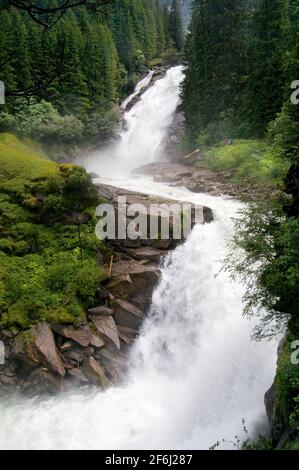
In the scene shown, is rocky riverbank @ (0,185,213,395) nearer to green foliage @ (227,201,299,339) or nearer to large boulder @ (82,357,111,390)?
large boulder @ (82,357,111,390)

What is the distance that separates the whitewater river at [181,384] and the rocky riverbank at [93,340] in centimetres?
37

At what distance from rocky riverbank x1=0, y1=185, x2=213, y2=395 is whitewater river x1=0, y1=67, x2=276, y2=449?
1.21 ft

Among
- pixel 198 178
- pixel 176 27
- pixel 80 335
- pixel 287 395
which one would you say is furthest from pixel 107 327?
pixel 176 27

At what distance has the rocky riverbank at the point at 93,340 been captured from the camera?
11.7 meters

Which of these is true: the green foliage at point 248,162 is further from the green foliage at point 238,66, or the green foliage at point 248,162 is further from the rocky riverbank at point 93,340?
the rocky riverbank at point 93,340

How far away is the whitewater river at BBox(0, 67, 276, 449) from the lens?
1003cm

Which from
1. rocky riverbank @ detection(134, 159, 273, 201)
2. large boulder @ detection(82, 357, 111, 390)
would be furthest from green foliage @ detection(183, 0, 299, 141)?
large boulder @ detection(82, 357, 111, 390)

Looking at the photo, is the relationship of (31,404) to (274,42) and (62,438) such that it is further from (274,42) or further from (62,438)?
(274,42)

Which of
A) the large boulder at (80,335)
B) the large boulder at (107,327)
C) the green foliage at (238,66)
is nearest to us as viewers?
the large boulder at (80,335)

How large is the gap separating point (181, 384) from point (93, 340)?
299 cm

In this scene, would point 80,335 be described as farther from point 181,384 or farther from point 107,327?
point 181,384

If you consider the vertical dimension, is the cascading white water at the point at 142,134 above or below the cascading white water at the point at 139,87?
below

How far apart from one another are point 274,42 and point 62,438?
83.9 ft

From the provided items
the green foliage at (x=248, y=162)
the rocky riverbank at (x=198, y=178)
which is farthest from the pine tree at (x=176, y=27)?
the green foliage at (x=248, y=162)
